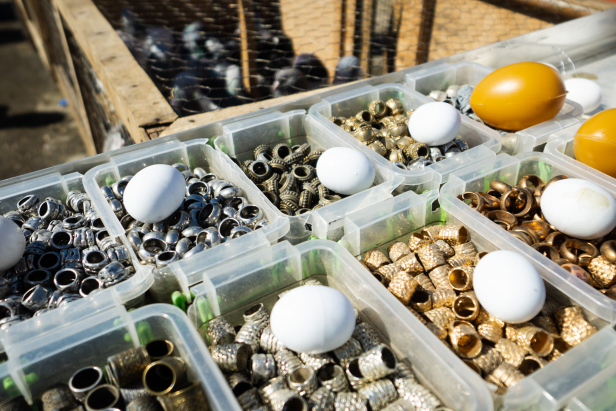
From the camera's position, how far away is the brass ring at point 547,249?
49.4 inches

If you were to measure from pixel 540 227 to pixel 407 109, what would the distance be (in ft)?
2.59

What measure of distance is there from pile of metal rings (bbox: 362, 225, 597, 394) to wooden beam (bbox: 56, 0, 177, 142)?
1150mm

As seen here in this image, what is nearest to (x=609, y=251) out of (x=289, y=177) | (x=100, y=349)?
(x=289, y=177)

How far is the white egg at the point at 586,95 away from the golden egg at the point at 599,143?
1.21 feet

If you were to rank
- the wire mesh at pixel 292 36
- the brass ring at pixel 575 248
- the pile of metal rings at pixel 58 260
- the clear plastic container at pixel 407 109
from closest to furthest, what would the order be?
the pile of metal rings at pixel 58 260 < the brass ring at pixel 575 248 < the clear plastic container at pixel 407 109 < the wire mesh at pixel 292 36

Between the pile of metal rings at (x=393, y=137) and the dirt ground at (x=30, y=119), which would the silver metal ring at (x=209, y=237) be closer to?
the pile of metal rings at (x=393, y=137)

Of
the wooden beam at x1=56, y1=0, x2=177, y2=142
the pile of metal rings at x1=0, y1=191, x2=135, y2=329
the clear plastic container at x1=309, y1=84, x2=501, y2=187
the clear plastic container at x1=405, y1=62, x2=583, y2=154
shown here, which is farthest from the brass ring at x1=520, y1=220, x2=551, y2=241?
the wooden beam at x1=56, y1=0, x2=177, y2=142

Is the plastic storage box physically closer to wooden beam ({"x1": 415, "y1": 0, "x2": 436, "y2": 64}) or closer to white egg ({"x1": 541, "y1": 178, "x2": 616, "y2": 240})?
white egg ({"x1": 541, "y1": 178, "x2": 616, "y2": 240})

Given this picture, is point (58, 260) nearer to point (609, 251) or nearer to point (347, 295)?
point (347, 295)

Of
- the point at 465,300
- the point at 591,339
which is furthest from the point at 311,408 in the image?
the point at 591,339

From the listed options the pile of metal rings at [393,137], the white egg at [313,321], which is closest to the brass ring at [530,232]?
the pile of metal rings at [393,137]

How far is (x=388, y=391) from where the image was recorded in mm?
984

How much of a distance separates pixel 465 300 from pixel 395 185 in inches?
16.5

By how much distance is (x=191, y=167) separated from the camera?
1664 mm
